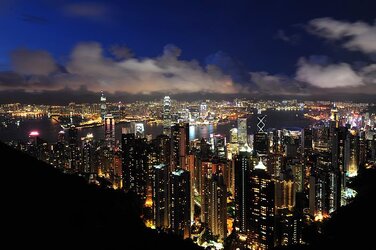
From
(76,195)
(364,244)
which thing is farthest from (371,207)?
(76,195)

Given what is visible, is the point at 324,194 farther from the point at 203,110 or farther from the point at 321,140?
the point at 203,110

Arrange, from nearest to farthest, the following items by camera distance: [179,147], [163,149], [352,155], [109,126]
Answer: [163,149] < [352,155] < [179,147] < [109,126]

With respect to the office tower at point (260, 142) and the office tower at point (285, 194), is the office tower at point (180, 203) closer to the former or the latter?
the office tower at point (285, 194)

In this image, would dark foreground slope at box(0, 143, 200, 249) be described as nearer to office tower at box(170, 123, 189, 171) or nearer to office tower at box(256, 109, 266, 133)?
office tower at box(170, 123, 189, 171)

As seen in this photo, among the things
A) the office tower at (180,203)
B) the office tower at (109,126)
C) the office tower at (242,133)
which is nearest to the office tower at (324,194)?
the office tower at (180,203)

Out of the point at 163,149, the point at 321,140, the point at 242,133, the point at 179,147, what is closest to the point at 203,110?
the point at 242,133

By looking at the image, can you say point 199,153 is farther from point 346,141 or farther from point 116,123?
point 116,123
